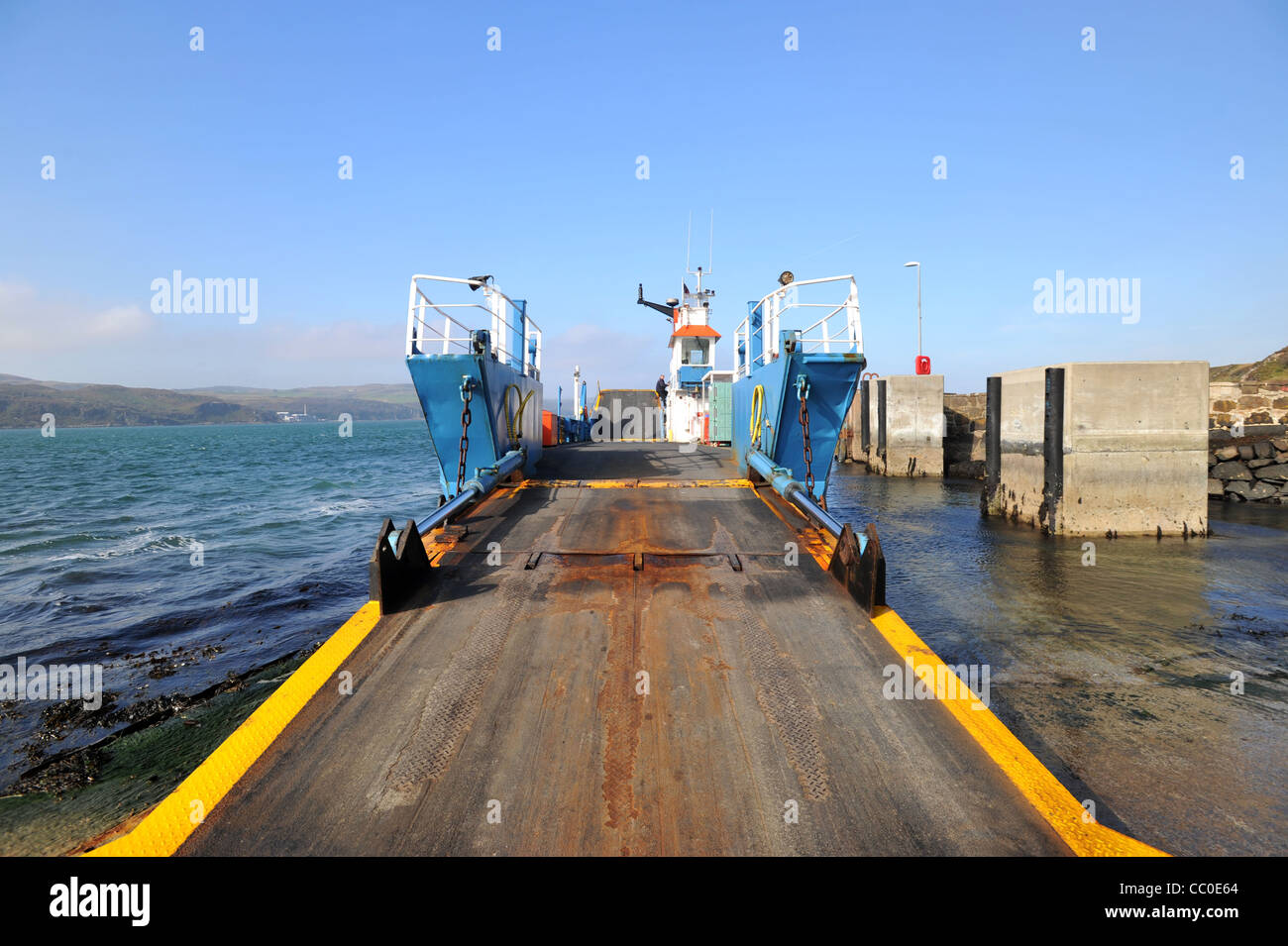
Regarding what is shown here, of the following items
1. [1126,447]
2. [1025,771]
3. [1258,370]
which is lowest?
[1025,771]

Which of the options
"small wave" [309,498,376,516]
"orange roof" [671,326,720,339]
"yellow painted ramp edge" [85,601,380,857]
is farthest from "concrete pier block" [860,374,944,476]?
"yellow painted ramp edge" [85,601,380,857]

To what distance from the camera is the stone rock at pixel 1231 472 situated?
1548cm

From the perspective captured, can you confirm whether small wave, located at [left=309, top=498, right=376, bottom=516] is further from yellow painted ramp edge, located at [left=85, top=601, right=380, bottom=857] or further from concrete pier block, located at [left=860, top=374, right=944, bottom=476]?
concrete pier block, located at [left=860, top=374, right=944, bottom=476]

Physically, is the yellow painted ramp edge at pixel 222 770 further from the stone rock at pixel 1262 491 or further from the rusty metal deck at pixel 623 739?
the stone rock at pixel 1262 491

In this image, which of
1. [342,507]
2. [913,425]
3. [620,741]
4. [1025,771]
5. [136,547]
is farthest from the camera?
[913,425]

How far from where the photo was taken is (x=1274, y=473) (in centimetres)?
1509

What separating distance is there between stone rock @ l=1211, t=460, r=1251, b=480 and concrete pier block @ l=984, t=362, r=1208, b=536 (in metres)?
6.27

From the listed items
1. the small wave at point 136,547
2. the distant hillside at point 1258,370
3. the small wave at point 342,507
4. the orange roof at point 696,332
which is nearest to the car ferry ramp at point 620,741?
the small wave at point 136,547

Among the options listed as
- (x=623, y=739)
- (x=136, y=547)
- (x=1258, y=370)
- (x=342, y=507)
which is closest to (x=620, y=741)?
(x=623, y=739)

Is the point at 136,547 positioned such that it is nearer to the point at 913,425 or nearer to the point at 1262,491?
the point at 913,425

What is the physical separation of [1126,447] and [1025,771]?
11.0 metres

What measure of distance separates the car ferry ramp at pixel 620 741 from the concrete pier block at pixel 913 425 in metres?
19.9

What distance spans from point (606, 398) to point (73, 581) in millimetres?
21574
